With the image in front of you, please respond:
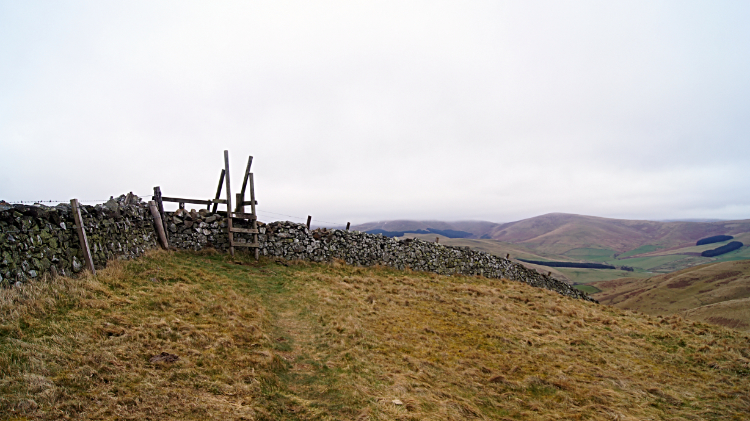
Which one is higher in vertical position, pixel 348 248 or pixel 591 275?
pixel 348 248

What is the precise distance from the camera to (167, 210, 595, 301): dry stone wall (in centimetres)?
1753

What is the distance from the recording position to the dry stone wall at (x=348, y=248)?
57.5 ft

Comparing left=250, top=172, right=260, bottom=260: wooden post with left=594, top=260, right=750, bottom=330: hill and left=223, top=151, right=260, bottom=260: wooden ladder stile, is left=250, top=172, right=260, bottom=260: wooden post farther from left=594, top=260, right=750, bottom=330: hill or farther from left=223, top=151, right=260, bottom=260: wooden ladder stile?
left=594, top=260, right=750, bottom=330: hill

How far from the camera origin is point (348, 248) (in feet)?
70.2

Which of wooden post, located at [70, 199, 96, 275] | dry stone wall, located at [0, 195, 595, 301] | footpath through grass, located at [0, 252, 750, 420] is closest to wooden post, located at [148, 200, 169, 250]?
dry stone wall, located at [0, 195, 595, 301]

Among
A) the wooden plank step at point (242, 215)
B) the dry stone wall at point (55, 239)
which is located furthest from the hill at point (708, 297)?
the dry stone wall at point (55, 239)

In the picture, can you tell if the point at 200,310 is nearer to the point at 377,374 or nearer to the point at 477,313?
the point at 377,374

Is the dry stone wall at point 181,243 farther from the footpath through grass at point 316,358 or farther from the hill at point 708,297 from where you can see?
the hill at point 708,297

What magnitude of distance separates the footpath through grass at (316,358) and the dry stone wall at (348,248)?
395cm

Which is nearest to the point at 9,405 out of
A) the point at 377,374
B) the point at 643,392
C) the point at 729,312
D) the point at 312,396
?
the point at 312,396

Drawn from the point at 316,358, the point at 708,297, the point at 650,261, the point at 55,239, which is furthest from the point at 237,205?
the point at 650,261

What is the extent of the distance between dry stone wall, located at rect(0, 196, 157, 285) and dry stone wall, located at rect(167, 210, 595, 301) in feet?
12.2

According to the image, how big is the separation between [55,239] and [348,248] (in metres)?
14.1

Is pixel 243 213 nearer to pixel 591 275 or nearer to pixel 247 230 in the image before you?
pixel 247 230
